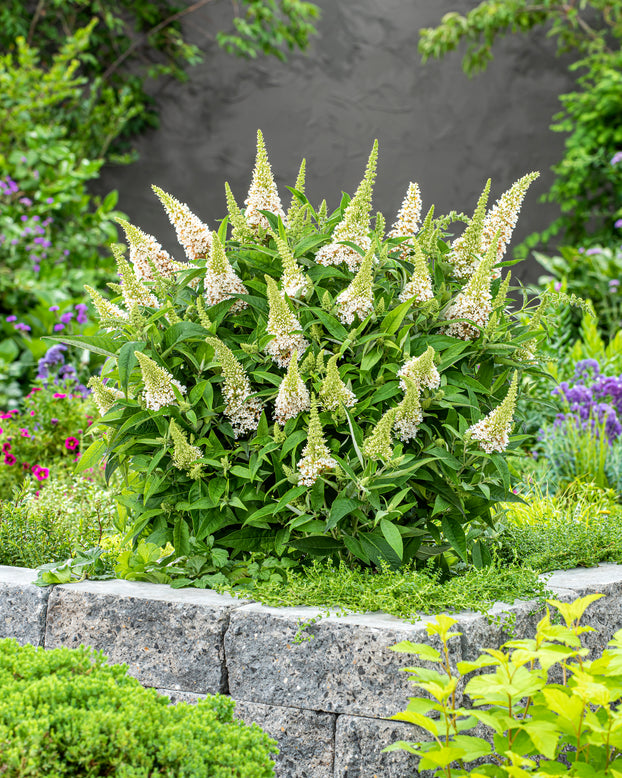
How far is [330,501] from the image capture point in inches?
80.8

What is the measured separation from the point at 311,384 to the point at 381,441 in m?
0.32

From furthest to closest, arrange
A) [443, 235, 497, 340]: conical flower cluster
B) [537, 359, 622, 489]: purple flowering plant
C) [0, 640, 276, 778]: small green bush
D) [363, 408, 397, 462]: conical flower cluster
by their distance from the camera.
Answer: [537, 359, 622, 489]: purple flowering plant
[443, 235, 497, 340]: conical flower cluster
[363, 408, 397, 462]: conical flower cluster
[0, 640, 276, 778]: small green bush

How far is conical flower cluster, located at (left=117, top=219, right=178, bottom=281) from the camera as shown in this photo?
227 centimetres

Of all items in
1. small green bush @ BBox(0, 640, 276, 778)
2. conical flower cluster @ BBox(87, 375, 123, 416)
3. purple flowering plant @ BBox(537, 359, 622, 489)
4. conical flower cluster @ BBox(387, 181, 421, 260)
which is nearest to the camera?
small green bush @ BBox(0, 640, 276, 778)

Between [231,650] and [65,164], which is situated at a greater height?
[65,164]

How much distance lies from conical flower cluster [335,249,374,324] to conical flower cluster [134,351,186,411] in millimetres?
498

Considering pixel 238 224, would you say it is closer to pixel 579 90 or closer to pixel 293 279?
pixel 293 279

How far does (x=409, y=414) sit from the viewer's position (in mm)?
1970

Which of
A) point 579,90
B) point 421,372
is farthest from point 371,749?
point 579,90

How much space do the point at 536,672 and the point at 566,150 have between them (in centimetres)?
626

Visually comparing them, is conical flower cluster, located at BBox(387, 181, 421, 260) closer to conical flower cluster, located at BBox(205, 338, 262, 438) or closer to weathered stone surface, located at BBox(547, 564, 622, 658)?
conical flower cluster, located at BBox(205, 338, 262, 438)

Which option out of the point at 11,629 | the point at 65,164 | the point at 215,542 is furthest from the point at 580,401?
the point at 65,164

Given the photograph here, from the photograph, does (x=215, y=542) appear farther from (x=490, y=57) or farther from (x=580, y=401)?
(x=490, y=57)

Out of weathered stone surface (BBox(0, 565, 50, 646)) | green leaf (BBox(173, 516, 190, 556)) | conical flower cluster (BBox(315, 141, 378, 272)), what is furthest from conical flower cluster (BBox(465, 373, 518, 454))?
weathered stone surface (BBox(0, 565, 50, 646))
